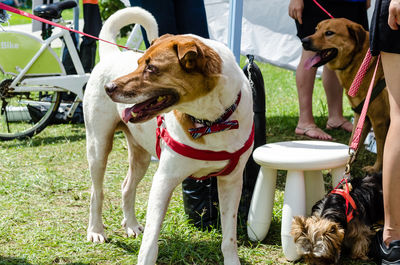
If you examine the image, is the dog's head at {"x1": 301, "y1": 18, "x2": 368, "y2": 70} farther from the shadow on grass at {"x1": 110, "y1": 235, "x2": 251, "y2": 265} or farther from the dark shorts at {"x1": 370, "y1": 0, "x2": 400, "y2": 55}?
the shadow on grass at {"x1": 110, "y1": 235, "x2": 251, "y2": 265}

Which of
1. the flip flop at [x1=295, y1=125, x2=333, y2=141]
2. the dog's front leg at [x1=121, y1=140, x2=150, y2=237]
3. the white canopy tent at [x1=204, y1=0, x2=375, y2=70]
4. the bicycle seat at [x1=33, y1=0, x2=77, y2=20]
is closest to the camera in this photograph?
the dog's front leg at [x1=121, y1=140, x2=150, y2=237]

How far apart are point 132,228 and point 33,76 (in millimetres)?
3368

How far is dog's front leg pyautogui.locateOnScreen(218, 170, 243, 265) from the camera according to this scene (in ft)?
8.67

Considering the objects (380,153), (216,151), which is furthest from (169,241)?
(380,153)

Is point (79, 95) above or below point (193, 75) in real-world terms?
below

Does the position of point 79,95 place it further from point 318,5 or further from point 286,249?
point 286,249

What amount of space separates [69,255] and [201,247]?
813 millimetres

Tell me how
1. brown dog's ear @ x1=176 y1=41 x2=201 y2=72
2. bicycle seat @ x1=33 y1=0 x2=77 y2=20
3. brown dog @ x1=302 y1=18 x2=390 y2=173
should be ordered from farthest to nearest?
bicycle seat @ x1=33 y1=0 x2=77 y2=20 → brown dog @ x1=302 y1=18 x2=390 y2=173 → brown dog's ear @ x1=176 y1=41 x2=201 y2=72

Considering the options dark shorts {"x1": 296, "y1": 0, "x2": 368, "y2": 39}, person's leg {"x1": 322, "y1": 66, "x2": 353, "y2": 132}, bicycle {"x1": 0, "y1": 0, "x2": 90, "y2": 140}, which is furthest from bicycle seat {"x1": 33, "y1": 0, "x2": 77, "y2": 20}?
person's leg {"x1": 322, "y1": 66, "x2": 353, "y2": 132}

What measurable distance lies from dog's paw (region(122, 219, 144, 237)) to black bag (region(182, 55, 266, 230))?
1.17ft

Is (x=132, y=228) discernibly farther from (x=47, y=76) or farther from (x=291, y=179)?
(x=47, y=76)

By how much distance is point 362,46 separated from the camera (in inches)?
177

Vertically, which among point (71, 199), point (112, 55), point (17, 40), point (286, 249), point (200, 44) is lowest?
point (71, 199)

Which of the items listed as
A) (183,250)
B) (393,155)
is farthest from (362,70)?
(183,250)
